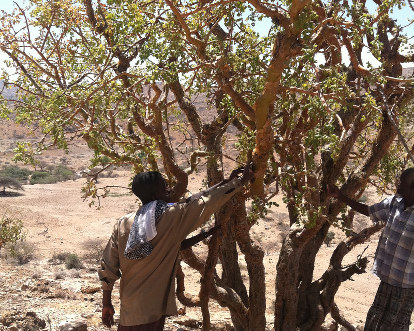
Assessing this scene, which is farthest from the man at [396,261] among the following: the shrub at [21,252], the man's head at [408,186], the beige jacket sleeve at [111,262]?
the shrub at [21,252]

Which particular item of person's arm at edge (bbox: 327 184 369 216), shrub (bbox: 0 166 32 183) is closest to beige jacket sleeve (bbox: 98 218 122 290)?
person's arm at edge (bbox: 327 184 369 216)

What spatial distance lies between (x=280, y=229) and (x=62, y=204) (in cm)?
1189

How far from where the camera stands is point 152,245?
292cm

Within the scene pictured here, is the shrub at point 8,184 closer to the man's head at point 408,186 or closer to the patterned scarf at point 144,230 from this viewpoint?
the patterned scarf at point 144,230

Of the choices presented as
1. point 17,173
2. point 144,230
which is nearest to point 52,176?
point 17,173

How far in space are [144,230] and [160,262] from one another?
0.88 feet

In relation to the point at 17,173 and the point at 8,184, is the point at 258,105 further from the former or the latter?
the point at 17,173

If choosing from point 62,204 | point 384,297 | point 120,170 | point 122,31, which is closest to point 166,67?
point 122,31

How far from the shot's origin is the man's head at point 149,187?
3000 mm

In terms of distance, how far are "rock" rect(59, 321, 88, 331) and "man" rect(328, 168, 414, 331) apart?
3430 mm

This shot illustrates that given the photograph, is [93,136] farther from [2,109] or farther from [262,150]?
[2,109]

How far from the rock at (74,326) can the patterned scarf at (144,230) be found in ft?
10.5

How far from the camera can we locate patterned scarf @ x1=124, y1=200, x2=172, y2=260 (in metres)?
2.84

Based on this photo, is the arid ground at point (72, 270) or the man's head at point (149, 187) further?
the arid ground at point (72, 270)
